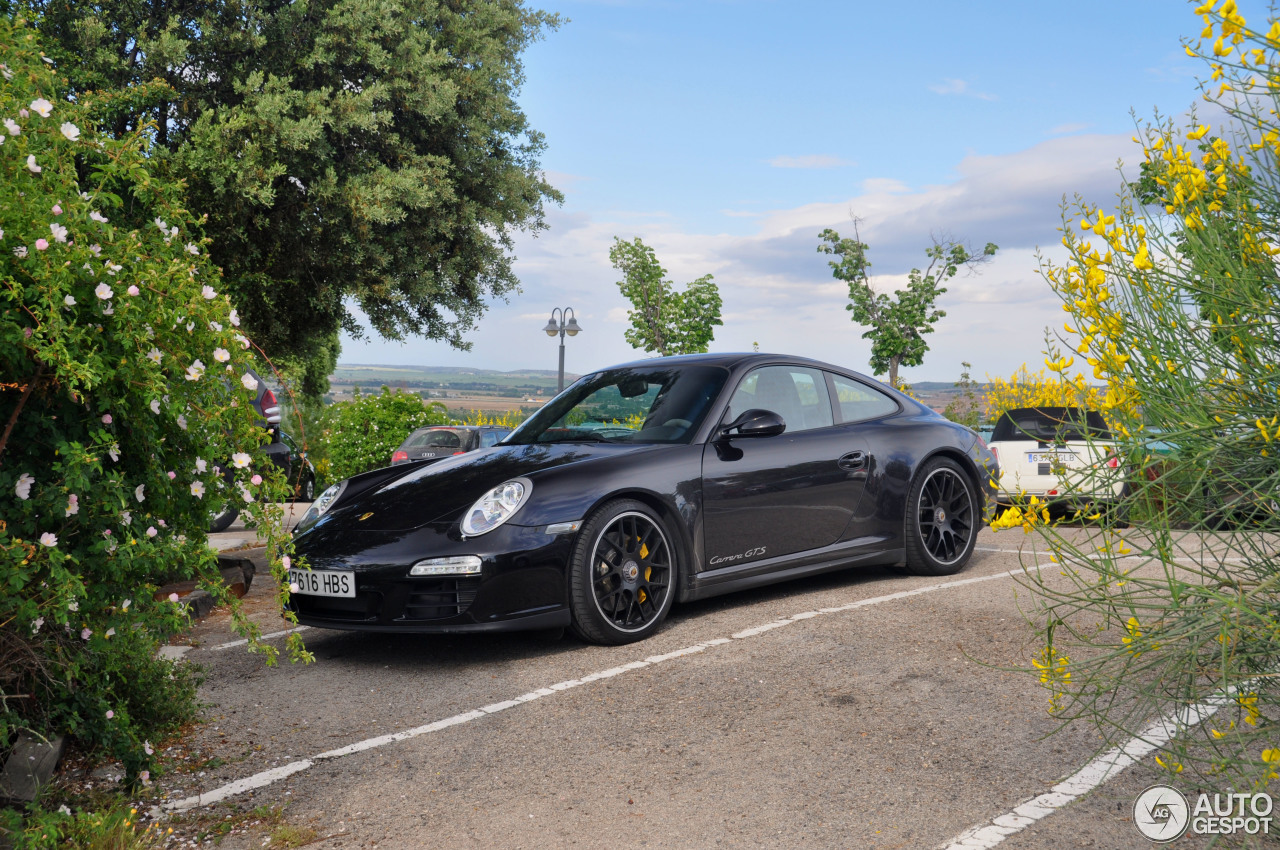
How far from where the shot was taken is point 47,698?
331cm

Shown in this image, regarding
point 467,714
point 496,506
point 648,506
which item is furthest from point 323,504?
point 467,714

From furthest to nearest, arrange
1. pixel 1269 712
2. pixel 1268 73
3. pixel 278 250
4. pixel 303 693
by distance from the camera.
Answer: pixel 278 250
pixel 303 693
pixel 1269 712
pixel 1268 73

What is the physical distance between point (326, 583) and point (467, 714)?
4.05 ft

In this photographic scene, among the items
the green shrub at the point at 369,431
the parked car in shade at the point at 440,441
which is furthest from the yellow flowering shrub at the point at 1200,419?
the green shrub at the point at 369,431

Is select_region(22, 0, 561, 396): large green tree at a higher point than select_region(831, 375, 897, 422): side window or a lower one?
higher

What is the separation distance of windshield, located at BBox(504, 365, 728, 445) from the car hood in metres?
0.20

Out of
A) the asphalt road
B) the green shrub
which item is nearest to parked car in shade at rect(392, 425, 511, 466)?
the green shrub

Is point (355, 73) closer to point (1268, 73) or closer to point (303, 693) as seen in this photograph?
point (303, 693)

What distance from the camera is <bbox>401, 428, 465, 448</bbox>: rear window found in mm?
18062

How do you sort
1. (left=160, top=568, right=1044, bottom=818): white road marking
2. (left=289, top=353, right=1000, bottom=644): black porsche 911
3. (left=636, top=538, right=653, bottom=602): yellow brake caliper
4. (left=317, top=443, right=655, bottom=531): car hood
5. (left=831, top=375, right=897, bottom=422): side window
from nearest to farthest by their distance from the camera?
(left=160, top=568, right=1044, bottom=818): white road marking < (left=289, top=353, right=1000, bottom=644): black porsche 911 < (left=317, top=443, right=655, bottom=531): car hood < (left=636, top=538, right=653, bottom=602): yellow brake caliper < (left=831, top=375, right=897, bottom=422): side window

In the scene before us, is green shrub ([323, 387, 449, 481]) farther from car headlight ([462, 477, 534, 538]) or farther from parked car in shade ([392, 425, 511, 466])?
car headlight ([462, 477, 534, 538])

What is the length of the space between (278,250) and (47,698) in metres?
7.23

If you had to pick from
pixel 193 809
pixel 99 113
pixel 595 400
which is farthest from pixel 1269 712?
pixel 99 113

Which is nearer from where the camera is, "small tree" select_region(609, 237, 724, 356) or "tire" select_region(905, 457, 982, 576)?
"tire" select_region(905, 457, 982, 576)
